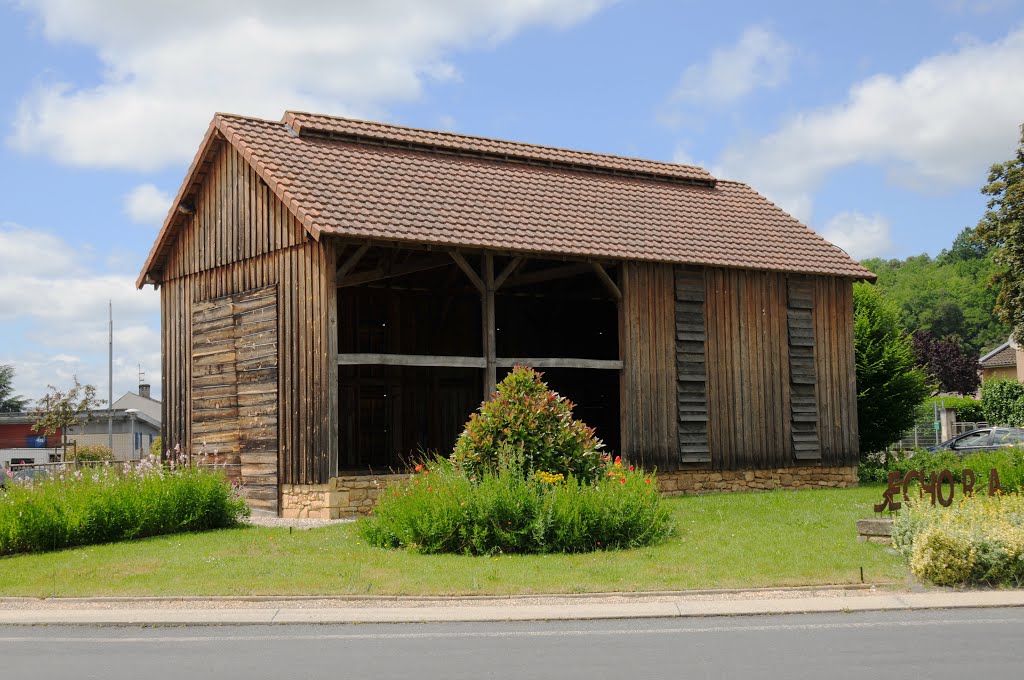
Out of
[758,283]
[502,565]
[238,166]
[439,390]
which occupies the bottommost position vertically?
[502,565]

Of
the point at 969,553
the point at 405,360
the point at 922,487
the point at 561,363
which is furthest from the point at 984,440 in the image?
the point at 969,553

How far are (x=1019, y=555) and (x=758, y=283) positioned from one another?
1332cm

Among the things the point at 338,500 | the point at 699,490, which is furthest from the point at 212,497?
the point at 699,490

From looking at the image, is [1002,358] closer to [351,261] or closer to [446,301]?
[446,301]

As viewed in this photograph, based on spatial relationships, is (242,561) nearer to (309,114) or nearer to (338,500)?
(338,500)

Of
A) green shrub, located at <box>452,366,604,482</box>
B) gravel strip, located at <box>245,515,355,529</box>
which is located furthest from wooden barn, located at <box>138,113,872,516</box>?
green shrub, located at <box>452,366,604,482</box>

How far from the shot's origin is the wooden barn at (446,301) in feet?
65.8

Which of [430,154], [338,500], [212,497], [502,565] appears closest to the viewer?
[502,565]

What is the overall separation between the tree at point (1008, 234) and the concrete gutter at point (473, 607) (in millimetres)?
29160

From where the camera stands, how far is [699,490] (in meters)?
23.6

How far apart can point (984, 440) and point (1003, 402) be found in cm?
2099

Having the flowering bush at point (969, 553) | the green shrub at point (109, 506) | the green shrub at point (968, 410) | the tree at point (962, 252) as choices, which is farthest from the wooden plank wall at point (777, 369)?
the tree at point (962, 252)

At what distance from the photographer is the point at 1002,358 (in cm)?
6919

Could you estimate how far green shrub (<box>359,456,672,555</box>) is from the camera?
1429cm
